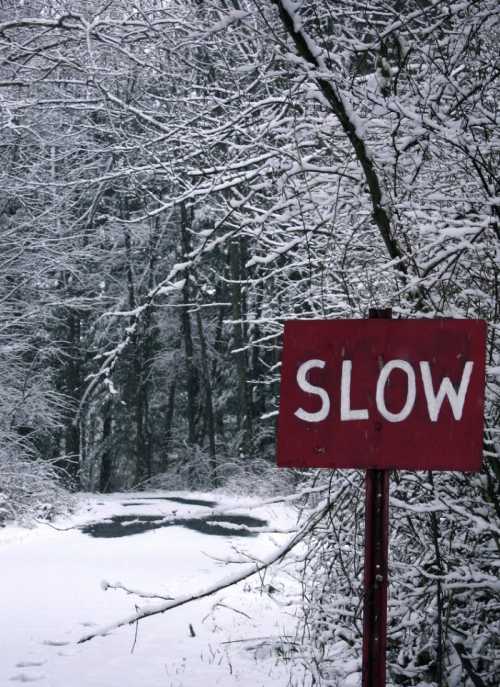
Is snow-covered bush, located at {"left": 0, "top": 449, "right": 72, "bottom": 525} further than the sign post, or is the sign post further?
snow-covered bush, located at {"left": 0, "top": 449, "right": 72, "bottom": 525}

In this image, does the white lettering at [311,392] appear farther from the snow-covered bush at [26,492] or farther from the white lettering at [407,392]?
the snow-covered bush at [26,492]

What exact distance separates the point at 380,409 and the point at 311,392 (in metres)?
0.19

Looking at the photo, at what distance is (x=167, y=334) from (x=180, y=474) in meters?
5.57

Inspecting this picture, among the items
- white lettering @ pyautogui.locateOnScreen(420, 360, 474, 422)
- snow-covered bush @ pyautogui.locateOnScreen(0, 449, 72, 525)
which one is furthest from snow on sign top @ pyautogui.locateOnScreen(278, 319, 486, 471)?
snow-covered bush @ pyautogui.locateOnScreen(0, 449, 72, 525)

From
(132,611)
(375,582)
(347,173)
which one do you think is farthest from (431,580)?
(132,611)

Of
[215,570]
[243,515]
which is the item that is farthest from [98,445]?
[215,570]

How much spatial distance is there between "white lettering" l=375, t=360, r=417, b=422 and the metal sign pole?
151 mm

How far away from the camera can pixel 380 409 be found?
7.24ft

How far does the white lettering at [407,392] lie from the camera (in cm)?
219

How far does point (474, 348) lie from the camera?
86.7 inches

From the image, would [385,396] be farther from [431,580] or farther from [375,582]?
[431,580]

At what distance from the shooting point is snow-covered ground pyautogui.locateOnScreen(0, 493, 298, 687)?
17.8 feet

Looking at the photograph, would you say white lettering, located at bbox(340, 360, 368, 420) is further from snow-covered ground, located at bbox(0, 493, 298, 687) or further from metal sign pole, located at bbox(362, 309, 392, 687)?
snow-covered ground, located at bbox(0, 493, 298, 687)

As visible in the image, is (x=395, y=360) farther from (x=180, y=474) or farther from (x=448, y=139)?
(x=180, y=474)
